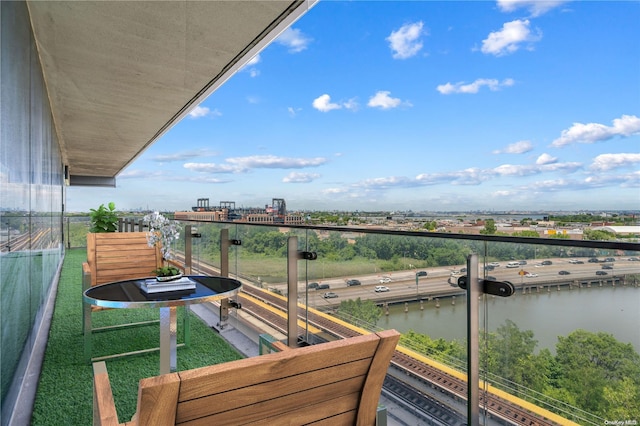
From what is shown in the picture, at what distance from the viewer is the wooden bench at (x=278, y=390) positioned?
2.60 feet

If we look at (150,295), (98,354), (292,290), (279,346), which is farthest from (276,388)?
(98,354)

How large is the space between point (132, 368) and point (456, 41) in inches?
2020

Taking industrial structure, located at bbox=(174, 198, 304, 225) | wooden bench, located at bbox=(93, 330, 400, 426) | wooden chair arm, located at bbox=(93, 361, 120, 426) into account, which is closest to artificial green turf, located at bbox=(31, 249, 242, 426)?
industrial structure, located at bbox=(174, 198, 304, 225)

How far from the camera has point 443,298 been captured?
1.87 meters

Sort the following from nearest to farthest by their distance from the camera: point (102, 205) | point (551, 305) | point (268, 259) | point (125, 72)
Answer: point (551, 305)
point (268, 259)
point (125, 72)
point (102, 205)

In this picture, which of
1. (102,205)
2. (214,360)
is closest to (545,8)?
(102,205)

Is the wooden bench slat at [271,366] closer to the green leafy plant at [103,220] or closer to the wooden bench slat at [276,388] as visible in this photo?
the wooden bench slat at [276,388]

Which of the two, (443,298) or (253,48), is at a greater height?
(253,48)

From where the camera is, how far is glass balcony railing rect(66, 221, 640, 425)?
134 centimetres

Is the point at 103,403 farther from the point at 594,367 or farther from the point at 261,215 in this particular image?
the point at 261,215

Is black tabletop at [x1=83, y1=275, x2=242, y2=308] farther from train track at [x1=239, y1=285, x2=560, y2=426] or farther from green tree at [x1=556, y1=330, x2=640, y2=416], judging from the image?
green tree at [x1=556, y1=330, x2=640, y2=416]

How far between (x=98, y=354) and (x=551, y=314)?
3.39 metres

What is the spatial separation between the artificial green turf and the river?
1.85 meters

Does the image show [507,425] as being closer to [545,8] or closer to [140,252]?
[140,252]
